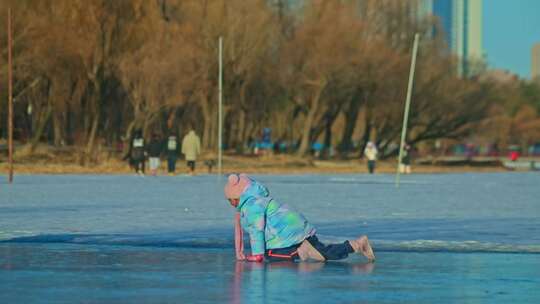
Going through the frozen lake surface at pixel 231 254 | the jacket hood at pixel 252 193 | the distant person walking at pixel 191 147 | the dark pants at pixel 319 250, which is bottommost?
the frozen lake surface at pixel 231 254

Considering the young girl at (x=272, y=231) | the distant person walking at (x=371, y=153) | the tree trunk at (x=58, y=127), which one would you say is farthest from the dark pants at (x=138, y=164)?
the young girl at (x=272, y=231)

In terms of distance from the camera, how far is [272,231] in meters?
15.1

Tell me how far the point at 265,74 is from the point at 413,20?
14.9 m

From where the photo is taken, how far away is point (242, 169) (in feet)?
204

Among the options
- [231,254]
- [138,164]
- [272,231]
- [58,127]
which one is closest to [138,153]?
[138,164]

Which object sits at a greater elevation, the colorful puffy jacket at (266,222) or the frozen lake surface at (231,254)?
the colorful puffy jacket at (266,222)

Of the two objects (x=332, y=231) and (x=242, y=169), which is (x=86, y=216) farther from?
(x=242, y=169)

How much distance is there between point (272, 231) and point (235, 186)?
0.67 metres

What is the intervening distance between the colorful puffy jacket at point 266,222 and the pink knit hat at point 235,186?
5 centimetres

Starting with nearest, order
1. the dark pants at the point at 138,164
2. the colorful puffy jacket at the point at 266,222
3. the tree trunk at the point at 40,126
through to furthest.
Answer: the colorful puffy jacket at the point at 266,222
the dark pants at the point at 138,164
the tree trunk at the point at 40,126

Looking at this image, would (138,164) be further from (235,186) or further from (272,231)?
(235,186)

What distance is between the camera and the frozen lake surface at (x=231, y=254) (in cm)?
1211

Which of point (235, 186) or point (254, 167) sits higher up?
point (235, 186)

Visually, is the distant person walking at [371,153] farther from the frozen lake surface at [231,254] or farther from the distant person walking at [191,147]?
the frozen lake surface at [231,254]
